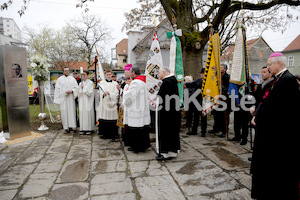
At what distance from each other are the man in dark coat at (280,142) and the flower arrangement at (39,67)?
6.89 meters

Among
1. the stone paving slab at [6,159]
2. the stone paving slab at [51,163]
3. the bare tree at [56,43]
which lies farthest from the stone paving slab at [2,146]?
the bare tree at [56,43]

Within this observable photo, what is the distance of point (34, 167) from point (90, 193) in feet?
5.44

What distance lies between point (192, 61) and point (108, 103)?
389 centimetres

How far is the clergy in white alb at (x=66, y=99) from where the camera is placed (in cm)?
650

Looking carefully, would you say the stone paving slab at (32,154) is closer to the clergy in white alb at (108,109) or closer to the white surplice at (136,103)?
the clergy in white alb at (108,109)

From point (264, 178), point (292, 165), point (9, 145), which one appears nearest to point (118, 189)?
point (264, 178)

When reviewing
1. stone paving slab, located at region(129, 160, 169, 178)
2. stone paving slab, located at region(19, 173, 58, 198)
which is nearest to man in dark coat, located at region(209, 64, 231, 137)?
stone paving slab, located at region(129, 160, 169, 178)

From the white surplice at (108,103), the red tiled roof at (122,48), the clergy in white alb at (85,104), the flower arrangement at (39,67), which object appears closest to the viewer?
the white surplice at (108,103)

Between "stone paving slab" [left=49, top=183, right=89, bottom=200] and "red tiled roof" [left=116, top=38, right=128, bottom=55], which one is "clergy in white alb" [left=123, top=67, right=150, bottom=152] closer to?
"stone paving slab" [left=49, top=183, right=89, bottom=200]

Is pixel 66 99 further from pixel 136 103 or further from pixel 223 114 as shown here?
pixel 223 114

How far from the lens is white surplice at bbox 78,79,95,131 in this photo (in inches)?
249

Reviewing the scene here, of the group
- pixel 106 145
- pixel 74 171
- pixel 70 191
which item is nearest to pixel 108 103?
pixel 106 145

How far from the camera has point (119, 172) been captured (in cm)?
366

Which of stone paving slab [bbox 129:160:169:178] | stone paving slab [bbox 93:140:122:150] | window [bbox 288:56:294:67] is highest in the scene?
window [bbox 288:56:294:67]
